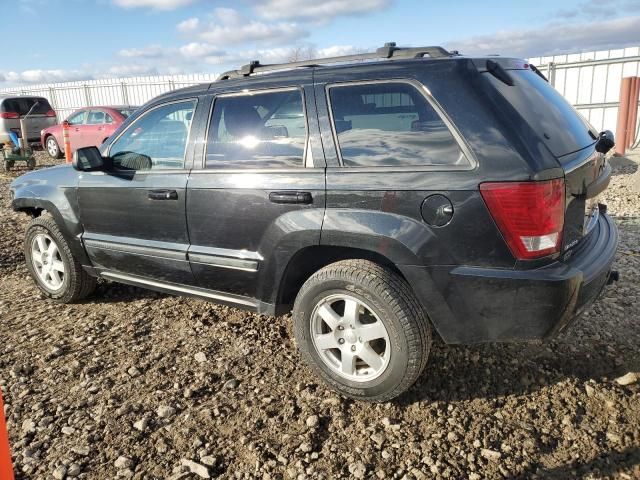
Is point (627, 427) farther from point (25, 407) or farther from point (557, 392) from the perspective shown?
point (25, 407)

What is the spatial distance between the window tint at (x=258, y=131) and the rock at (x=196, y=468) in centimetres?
164

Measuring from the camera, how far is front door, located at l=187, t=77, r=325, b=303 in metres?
2.80

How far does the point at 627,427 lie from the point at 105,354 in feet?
10.6

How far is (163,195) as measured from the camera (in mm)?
3359

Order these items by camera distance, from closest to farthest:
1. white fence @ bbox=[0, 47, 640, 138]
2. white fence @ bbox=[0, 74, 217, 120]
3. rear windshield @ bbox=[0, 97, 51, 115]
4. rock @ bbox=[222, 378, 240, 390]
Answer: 1. rock @ bbox=[222, 378, 240, 390]
2. white fence @ bbox=[0, 47, 640, 138]
3. rear windshield @ bbox=[0, 97, 51, 115]
4. white fence @ bbox=[0, 74, 217, 120]

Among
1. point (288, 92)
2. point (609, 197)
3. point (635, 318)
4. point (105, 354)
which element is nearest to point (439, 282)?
point (288, 92)

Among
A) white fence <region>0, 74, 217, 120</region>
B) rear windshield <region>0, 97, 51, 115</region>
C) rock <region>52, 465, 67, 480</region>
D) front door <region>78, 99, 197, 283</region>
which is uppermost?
white fence <region>0, 74, 217, 120</region>

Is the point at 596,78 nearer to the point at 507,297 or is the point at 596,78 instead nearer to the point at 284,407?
the point at 507,297

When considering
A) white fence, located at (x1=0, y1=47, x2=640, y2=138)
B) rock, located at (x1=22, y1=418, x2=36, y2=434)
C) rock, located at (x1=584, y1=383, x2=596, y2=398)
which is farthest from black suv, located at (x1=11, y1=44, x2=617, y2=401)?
white fence, located at (x1=0, y1=47, x2=640, y2=138)

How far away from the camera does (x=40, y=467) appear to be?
7.94 ft

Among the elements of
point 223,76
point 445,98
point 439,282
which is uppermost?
point 223,76

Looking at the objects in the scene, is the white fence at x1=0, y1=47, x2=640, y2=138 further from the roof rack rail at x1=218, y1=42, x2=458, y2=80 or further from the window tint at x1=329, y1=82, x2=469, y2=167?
the window tint at x1=329, y1=82, x2=469, y2=167

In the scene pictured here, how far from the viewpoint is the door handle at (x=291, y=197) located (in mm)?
2750

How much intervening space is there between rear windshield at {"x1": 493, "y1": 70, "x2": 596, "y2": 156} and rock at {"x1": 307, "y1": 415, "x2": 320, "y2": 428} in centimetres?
183
